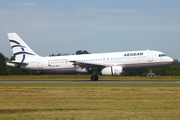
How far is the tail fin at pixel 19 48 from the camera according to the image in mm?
51812

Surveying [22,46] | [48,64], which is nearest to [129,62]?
[48,64]

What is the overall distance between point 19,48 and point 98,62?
38.3 ft

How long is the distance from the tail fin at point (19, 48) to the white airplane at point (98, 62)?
62 cm

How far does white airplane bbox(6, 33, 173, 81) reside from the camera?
4650 cm

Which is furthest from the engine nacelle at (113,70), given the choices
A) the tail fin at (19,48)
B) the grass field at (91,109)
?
the grass field at (91,109)

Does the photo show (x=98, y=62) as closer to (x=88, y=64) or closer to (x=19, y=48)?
(x=88, y=64)

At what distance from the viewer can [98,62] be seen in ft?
156

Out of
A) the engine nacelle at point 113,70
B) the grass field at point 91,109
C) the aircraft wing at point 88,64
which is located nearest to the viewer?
the grass field at point 91,109

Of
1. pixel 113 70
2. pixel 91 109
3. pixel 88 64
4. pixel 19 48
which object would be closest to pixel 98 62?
pixel 88 64

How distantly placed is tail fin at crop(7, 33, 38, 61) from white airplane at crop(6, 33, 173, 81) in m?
0.62

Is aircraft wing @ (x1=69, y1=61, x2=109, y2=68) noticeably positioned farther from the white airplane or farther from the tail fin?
the tail fin

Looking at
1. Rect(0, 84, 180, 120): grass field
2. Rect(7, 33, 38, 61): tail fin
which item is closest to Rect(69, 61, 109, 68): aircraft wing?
Rect(7, 33, 38, 61): tail fin

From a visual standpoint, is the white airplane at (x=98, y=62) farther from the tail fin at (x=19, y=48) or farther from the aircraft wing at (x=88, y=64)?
the tail fin at (x=19, y=48)

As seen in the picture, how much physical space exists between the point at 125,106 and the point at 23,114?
510cm
